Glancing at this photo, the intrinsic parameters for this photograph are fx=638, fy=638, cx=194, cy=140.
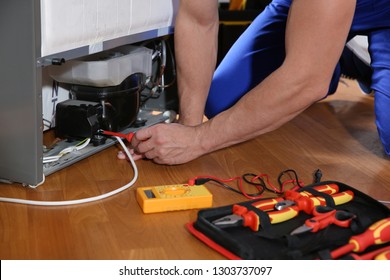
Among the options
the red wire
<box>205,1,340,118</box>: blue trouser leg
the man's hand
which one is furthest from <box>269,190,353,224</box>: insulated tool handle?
<box>205,1,340,118</box>: blue trouser leg

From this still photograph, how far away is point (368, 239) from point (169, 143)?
0.60 metres

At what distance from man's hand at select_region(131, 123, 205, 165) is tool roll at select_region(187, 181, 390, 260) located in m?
0.34

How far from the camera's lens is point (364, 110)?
2465mm

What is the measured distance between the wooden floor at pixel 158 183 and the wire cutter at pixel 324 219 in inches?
7.4

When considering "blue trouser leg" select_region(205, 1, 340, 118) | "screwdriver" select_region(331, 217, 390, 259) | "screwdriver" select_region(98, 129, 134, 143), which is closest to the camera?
"screwdriver" select_region(331, 217, 390, 259)

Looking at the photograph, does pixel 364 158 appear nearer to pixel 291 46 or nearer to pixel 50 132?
pixel 291 46

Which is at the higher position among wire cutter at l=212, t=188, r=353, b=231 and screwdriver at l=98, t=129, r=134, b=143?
wire cutter at l=212, t=188, r=353, b=231

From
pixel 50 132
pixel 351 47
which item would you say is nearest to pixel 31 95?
pixel 50 132

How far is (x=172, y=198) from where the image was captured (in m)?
1.43

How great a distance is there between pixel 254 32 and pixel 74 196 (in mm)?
958

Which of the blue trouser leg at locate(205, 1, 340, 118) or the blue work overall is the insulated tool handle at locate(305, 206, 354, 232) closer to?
the blue work overall

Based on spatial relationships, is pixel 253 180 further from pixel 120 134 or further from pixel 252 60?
pixel 252 60

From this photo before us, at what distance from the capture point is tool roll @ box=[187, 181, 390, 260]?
1.21 meters

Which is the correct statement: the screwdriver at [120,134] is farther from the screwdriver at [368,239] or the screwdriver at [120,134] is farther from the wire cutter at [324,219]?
the screwdriver at [368,239]
